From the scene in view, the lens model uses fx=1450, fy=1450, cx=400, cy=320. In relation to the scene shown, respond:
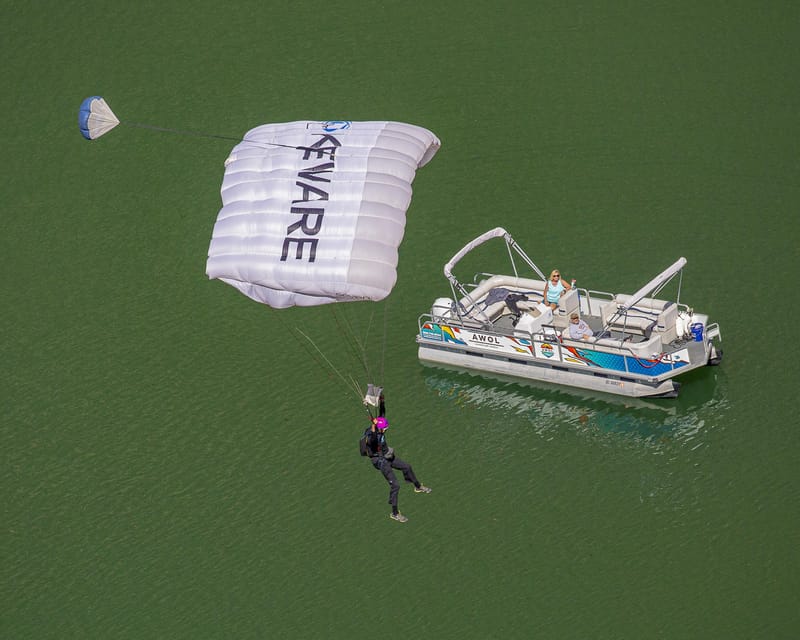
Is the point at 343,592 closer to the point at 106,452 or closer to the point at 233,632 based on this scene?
the point at 233,632

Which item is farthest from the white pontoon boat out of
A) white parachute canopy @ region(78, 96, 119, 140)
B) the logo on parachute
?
white parachute canopy @ region(78, 96, 119, 140)

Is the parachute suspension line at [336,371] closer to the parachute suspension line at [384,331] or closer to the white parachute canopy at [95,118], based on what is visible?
the parachute suspension line at [384,331]

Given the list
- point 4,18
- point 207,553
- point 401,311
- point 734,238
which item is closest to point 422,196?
point 401,311

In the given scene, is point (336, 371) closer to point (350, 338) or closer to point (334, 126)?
point (350, 338)

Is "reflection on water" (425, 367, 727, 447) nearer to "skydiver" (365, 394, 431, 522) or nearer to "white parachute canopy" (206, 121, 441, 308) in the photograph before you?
"skydiver" (365, 394, 431, 522)

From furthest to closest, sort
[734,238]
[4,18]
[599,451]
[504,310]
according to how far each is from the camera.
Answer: [4,18], [734,238], [504,310], [599,451]
